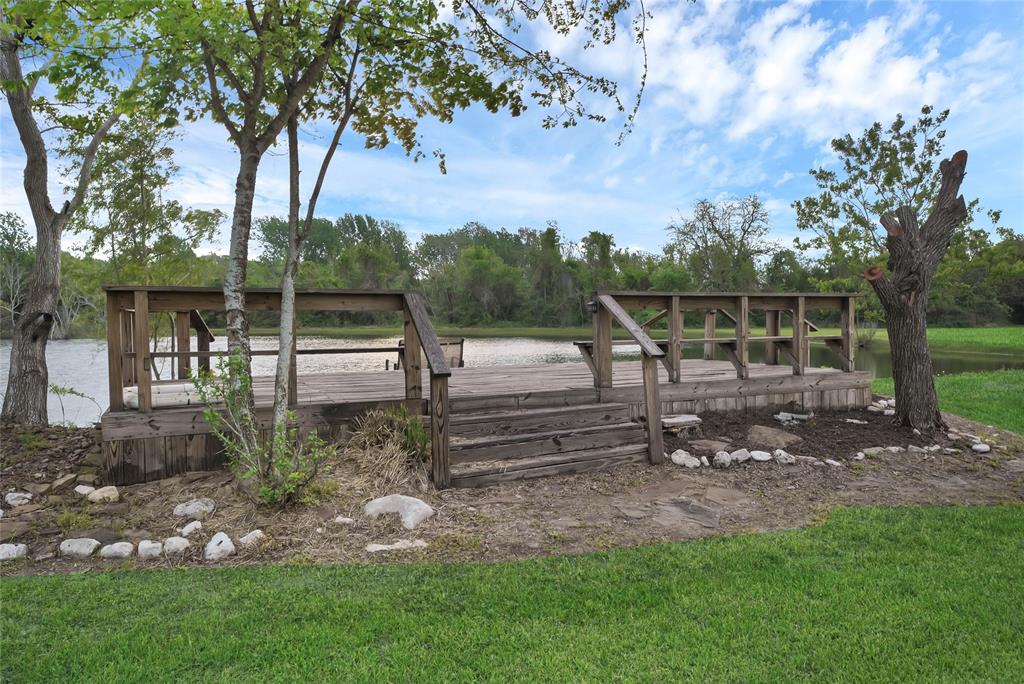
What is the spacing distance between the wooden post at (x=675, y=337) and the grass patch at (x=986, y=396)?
4.96 meters

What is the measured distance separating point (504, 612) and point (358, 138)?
191 inches

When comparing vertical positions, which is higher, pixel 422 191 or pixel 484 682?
pixel 422 191

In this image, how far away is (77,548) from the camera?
3549 mm

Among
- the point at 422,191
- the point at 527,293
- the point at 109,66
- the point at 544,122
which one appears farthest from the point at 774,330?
the point at 527,293

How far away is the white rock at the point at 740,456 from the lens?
5.76m

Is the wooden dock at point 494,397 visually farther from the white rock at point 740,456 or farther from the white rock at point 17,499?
the white rock at point 740,456

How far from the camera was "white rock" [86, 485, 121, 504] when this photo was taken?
438cm

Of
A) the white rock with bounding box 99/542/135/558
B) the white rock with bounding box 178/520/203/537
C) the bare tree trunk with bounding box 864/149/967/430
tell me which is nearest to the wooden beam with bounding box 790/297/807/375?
the bare tree trunk with bounding box 864/149/967/430

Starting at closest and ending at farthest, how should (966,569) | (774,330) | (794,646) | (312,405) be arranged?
(794,646)
(966,569)
(312,405)
(774,330)

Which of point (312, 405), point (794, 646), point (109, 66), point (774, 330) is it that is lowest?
point (794, 646)

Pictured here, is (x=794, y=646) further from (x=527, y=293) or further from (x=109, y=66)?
(x=527, y=293)

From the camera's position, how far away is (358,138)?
596 cm

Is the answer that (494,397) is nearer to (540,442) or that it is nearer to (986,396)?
(540,442)

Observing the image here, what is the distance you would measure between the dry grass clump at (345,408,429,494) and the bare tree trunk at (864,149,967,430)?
570cm
